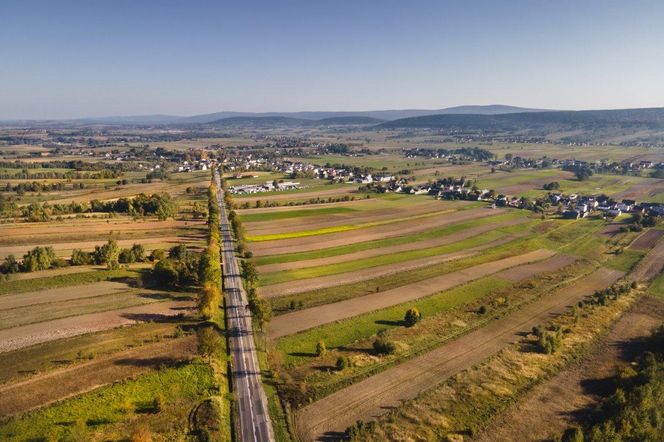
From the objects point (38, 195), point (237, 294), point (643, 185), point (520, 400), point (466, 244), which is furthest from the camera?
point (643, 185)

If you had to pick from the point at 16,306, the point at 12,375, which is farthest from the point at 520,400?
the point at 16,306

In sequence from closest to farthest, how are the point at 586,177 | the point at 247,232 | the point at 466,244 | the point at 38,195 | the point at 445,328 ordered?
the point at 445,328, the point at 466,244, the point at 247,232, the point at 38,195, the point at 586,177

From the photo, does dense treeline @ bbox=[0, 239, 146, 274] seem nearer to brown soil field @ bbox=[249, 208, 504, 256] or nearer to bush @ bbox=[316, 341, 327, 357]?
brown soil field @ bbox=[249, 208, 504, 256]

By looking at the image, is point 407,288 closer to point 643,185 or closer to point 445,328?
point 445,328

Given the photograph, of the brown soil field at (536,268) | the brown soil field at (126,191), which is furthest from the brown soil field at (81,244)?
the brown soil field at (536,268)

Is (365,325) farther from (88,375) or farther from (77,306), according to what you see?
(77,306)

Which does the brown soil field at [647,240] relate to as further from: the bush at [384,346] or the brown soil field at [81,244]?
Result: the brown soil field at [81,244]
